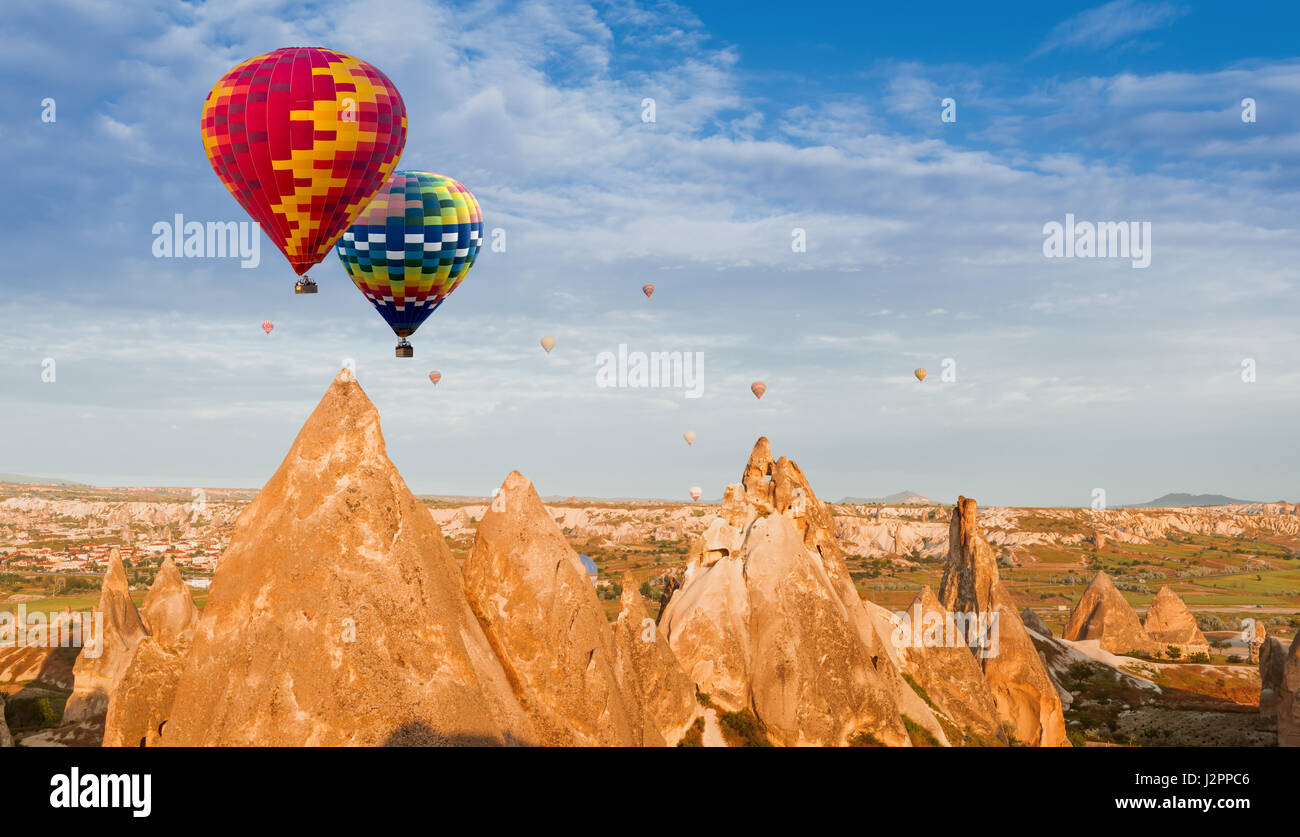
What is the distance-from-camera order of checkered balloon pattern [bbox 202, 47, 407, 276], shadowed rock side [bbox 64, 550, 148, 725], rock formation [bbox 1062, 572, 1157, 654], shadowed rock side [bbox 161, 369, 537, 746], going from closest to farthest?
1. shadowed rock side [bbox 161, 369, 537, 746]
2. checkered balloon pattern [bbox 202, 47, 407, 276]
3. shadowed rock side [bbox 64, 550, 148, 725]
4. rock formation [bbox 1062, 572, 1157, 654]

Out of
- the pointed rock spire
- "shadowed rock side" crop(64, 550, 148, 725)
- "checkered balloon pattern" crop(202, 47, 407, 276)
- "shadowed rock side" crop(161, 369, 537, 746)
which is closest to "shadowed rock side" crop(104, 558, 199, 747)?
"shadowed rock side" crop(161, 369, 537, 746)

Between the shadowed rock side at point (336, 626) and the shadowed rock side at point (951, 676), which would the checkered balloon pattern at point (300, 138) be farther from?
the shadowed rock side at point (951, 676)

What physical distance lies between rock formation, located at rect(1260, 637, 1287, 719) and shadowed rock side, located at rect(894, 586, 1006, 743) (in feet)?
71.0

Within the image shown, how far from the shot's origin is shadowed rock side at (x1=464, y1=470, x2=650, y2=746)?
66.6 feet

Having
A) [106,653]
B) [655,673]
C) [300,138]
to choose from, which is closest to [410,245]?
[300,138]

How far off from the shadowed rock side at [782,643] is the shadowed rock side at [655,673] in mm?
1362

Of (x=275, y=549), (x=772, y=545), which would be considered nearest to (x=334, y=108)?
(x=772, y=545)

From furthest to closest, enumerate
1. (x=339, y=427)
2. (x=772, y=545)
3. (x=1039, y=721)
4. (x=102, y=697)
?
1. (x=102, y=697)
2. (x=1039, y=721)
3. (x=772, y=545)
4. (x=339, y=427)

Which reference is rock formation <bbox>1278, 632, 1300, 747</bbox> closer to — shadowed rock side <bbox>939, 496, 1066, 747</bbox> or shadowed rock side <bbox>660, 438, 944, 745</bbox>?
shadowed rock side <bbox>939, 496, 1066, 747</bbox>

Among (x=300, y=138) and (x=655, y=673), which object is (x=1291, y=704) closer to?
(x=655, y=673)

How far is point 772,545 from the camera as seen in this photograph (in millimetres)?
32844

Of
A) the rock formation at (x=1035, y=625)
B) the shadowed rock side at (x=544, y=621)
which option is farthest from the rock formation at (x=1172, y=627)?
the shadowed rock side at (x=544, y=621)
